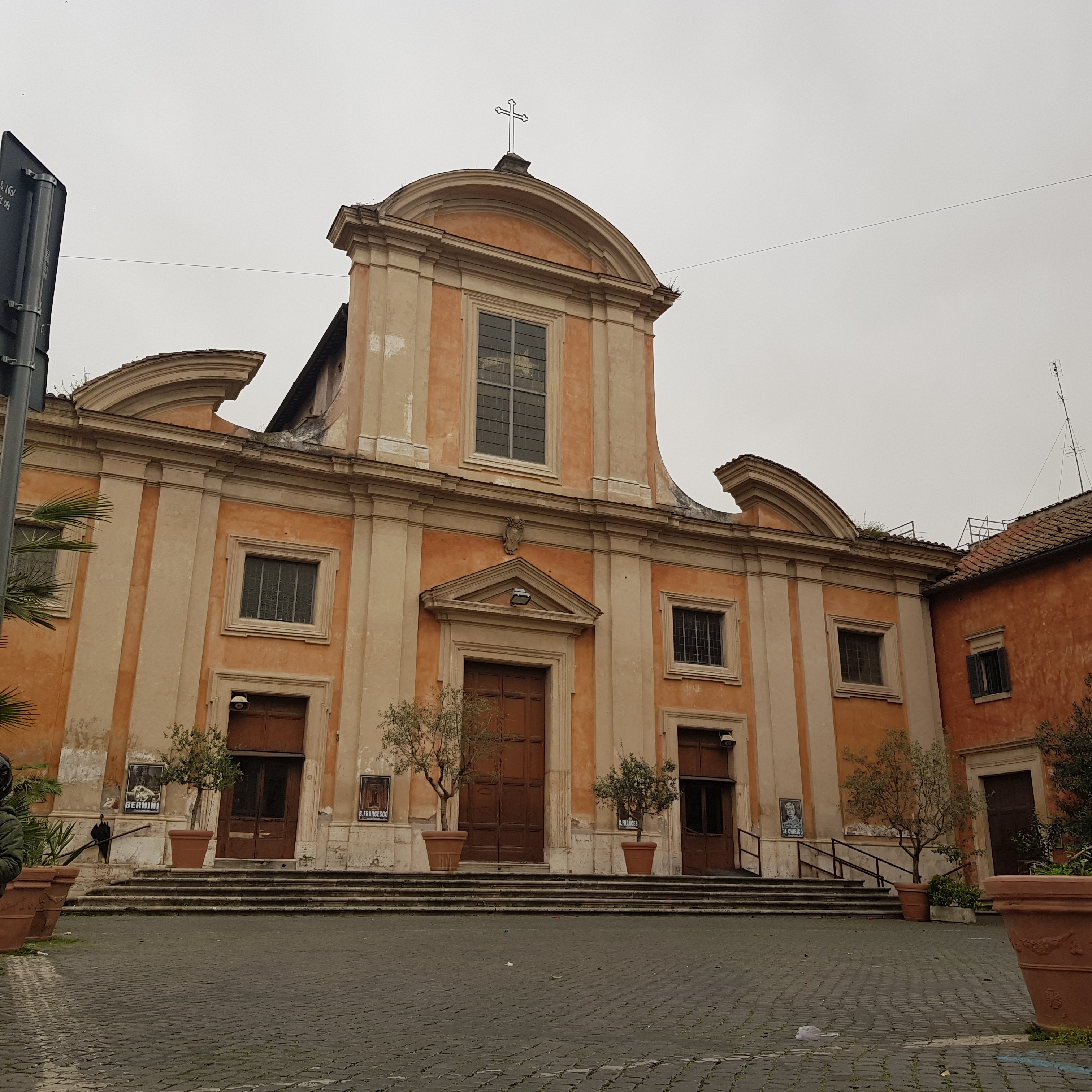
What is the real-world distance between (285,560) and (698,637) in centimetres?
821

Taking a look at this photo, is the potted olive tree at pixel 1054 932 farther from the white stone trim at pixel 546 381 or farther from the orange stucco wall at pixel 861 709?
the orange stucco wall at pixel 861 709

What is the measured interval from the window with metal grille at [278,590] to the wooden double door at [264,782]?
1.37m

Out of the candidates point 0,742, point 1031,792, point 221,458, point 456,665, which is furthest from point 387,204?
point 1031,792

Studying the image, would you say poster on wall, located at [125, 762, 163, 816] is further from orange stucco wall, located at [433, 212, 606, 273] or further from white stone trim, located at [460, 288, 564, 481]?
orange stucco wall, located at [433, 212, 606, 273]

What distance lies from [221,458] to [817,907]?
1209 centimetres

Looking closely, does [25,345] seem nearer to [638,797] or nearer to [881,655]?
[638,797]

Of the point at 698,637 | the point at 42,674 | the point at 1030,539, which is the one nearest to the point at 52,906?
the point at 42,674

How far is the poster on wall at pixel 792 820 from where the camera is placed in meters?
20.5

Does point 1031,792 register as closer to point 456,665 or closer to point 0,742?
point 456,665

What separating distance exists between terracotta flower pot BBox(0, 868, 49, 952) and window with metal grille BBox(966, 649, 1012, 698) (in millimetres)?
18210

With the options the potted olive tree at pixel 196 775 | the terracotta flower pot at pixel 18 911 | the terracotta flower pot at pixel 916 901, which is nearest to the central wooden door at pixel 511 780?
the potted olive tree at pixel 196 775

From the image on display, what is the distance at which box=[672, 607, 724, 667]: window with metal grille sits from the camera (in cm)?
2117

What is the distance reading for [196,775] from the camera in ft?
50.6

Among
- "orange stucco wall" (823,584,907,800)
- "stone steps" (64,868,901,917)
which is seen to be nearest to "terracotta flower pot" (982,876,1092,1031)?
"stone steps" (64,868,901,917)
